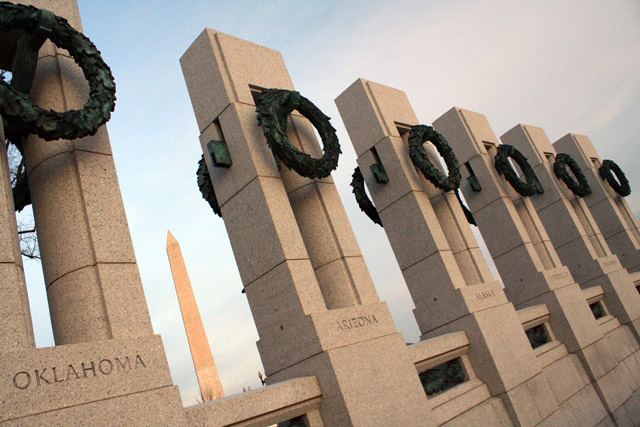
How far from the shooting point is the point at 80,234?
6367 mm

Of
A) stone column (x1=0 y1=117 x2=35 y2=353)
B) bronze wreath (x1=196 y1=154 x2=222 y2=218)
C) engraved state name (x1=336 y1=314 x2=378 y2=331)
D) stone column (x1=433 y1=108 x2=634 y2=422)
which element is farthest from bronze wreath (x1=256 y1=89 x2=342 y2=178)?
stone column (x1=433 y1=108 x2=634 y2=422)

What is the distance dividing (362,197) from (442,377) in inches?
203

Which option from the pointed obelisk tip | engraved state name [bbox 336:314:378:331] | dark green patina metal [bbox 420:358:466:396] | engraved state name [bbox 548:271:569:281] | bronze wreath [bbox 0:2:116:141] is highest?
the pointed obelisk tip

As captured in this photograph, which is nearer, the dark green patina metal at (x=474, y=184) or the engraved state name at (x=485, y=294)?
the engraved state name at (x=485, y=294)

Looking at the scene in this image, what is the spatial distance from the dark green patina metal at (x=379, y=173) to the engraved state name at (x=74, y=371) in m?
8.16

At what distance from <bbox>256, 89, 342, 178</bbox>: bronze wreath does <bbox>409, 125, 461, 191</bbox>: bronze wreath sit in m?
3.29

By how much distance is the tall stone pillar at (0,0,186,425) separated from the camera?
5.01m

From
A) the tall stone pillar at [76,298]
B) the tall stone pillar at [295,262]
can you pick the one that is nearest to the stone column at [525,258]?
the tall stone pillar at [295,262]

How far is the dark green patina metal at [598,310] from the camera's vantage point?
17.3 meters

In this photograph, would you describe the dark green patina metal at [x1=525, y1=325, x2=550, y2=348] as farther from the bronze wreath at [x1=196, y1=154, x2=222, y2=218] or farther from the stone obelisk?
the stone obelisk

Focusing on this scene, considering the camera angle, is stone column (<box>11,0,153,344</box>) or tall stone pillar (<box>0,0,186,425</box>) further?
stone column (<box>11,0,153,344</box>)

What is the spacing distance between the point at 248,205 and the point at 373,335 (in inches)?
116

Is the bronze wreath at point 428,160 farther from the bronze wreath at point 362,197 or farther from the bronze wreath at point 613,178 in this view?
the bronze wreath at point 613,178

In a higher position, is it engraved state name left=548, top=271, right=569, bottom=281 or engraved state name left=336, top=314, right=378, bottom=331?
engraved state name left=548, top=271, right=569, bottom=281
